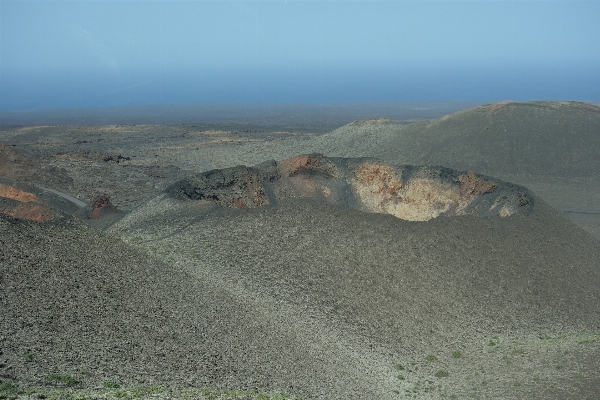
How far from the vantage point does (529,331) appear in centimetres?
2367

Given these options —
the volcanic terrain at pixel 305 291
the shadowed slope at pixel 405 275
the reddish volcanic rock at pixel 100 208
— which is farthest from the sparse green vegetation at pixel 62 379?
the reddish volcanic rock at pixel 100 208

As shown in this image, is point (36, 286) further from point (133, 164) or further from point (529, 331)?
Result: point (133, 164)

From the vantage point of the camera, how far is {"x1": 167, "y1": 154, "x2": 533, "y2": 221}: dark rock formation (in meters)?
35.2

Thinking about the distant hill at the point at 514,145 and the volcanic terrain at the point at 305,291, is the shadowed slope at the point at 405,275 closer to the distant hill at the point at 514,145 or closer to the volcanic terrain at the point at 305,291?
the volcanic terrain at the point at 305,291

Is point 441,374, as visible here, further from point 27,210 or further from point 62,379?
point 27,210

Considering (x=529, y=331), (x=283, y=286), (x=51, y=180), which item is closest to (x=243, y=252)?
(x=283, y=286)

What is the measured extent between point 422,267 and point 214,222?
9.77 m

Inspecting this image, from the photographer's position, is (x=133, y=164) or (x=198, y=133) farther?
(x=198, y=133)

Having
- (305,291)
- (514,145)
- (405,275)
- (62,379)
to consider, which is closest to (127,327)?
(62,379)

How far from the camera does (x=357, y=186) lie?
128ft

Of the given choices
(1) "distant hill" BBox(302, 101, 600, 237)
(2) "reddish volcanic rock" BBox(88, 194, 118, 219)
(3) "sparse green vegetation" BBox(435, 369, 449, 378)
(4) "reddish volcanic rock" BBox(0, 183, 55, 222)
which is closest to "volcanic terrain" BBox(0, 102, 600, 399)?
(3) "sparse green vegetation" BBox(435, 369, 449, 378)

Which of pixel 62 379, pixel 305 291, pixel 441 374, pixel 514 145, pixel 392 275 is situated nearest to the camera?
pixel 62 379

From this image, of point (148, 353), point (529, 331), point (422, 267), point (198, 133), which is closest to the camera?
point (148, 353)

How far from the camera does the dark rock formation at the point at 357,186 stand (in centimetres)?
3516
